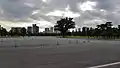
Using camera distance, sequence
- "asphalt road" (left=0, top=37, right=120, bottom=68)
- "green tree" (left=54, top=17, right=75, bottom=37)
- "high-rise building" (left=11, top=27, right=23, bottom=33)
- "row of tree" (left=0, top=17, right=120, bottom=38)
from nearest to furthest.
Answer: "asphalt road" (left=0, top=37, right=120, bottom=68) < "row of tree" (left=0, top=17, right=120, bottom=38) < "green tree" (left=54, top=17, right=75, bottom=37) < "high-rise building" (left=11, top=27, right=23, bottom=33)

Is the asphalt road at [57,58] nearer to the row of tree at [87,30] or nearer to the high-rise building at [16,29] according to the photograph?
the row of tree at [87,30]

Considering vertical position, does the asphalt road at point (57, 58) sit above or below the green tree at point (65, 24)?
below

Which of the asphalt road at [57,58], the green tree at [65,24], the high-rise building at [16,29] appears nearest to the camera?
the asphalt road at [57,58]

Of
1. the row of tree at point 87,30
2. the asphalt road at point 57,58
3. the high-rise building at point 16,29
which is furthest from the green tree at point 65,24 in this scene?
the asphalt road at point 57,58

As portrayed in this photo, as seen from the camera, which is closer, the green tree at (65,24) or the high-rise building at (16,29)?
the green tree at (65,24)

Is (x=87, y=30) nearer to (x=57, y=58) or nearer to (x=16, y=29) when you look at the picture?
(x=16, y=29)

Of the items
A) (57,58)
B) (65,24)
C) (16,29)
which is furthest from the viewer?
(16,29)

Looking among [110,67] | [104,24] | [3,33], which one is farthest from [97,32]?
[110,67]

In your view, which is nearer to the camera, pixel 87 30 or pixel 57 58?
pixel 57 58

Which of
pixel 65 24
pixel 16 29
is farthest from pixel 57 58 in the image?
pixel 16 29

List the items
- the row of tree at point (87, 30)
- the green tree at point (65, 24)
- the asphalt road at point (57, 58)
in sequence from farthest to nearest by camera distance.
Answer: the green tree at point (65, 24) < the row of tree at point (87, 30) < the asphalt road at point (57, 58)

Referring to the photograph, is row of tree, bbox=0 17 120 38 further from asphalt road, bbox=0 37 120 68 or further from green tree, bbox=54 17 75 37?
asphalt road, bbox=0 37 120 68

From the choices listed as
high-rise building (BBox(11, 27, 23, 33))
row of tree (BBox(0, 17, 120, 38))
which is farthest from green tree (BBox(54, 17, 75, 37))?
high-rise building (BBox(11, 27, 23, 33))

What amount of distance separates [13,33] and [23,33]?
7.35 m
